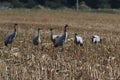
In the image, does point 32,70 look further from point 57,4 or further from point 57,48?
point 57,4

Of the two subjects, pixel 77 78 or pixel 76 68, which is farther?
pixel 76 68

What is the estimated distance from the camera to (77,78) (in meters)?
11.6

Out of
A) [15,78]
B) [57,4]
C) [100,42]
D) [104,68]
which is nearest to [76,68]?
[104,68]

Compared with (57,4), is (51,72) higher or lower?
higher

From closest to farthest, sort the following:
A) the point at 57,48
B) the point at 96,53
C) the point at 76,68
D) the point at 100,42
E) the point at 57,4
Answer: the point at 76,68
the point at 96,53
the point at 57,48
the point at 100,42
the point at 57,4

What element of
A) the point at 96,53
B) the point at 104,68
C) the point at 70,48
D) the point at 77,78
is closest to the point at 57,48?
the point at 70,48

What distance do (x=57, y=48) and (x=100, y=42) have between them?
3.16m

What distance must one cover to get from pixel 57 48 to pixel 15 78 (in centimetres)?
761

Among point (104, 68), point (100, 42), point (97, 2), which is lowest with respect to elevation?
point (97, 2)

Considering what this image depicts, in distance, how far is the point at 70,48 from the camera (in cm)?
1889

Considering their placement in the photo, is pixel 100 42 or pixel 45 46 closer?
pixel 45 46

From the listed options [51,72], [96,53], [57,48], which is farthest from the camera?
[57,48]

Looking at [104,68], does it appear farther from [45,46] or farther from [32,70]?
[45,46]

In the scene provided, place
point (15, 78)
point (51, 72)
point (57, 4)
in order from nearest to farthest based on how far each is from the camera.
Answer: point (15, 78)
point (51, 72)
point (57, 4)
